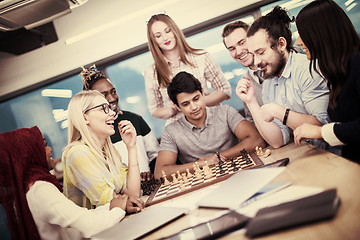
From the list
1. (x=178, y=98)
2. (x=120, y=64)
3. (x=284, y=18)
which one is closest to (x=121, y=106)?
(x=120, y=64)

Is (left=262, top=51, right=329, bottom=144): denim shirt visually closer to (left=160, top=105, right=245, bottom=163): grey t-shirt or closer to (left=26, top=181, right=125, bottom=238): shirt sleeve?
(left=160, top=105, right=245, bottom=163): grey t-shirt

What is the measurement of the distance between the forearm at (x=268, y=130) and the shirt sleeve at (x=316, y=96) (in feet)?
1.01

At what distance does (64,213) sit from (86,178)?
0.51 meters

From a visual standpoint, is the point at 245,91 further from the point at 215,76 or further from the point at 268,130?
the point at 215,76

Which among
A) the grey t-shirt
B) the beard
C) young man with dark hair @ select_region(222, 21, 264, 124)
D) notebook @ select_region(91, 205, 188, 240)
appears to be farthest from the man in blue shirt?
notebook @ select_region(91, 205, 188, 240)

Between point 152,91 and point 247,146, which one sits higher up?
point 152,91

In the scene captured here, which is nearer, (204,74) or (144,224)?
(144,224)

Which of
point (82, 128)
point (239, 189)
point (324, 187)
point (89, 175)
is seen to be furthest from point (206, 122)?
point (324, 187)

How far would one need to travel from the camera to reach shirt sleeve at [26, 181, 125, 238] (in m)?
1.72

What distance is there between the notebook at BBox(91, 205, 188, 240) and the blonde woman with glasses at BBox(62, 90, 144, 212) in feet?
1.22

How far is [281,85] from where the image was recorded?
275 cm

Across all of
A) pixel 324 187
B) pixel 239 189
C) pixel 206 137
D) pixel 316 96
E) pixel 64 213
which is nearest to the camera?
pixel 324 187

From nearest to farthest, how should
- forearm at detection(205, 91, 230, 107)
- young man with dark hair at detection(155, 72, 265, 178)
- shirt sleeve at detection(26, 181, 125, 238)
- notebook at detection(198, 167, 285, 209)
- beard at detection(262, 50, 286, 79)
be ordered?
notebook at detection(198, 167, 285, 209), shirt sleeve at detection(26, 181, 125, 238), beard at detection(262, 50, 286, 79), young man with dark hair at detection(155, 72, 265, 178), forearm at detection(205, 91, 230, 107)

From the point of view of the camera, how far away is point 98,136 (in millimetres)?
2686
